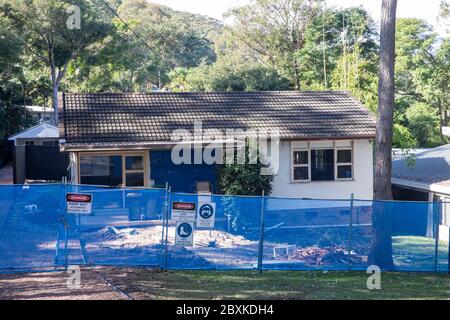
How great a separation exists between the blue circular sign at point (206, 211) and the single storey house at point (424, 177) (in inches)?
432

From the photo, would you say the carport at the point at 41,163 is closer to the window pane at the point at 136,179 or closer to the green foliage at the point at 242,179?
the window pane at the point at 136,179

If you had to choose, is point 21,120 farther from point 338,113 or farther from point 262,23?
point 338,113

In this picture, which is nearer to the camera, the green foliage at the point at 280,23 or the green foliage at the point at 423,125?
the green foliage at the point at 423,125

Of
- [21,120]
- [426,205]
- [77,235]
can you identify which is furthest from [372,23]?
[77,235]

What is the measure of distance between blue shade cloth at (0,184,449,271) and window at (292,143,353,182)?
21.5 feet

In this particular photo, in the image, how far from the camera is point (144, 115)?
2150 cm

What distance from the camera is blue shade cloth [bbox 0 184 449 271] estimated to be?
39.7ft

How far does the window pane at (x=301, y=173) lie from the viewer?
21.5 m

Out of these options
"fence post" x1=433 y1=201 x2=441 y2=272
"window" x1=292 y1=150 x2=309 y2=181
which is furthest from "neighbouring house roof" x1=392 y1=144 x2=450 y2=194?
"fence post" x1=433 y1=201 x2=441 y2=272

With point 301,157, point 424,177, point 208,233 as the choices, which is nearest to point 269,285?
point 208,233

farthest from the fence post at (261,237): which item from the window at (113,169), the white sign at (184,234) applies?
the window at (113,169)

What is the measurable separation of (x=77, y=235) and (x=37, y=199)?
1.04 meters

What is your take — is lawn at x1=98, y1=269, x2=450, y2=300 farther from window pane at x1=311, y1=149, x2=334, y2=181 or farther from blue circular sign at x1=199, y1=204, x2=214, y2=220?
window pane at x1=311, y1=149, x2=334, y2=181

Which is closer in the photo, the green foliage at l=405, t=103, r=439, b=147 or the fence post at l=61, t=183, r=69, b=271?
the fence post at l=61, t=183, r=69, b=271
